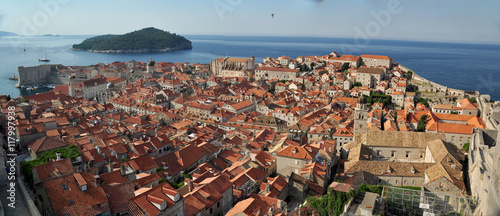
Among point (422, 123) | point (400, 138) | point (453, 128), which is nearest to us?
point (400, 138)

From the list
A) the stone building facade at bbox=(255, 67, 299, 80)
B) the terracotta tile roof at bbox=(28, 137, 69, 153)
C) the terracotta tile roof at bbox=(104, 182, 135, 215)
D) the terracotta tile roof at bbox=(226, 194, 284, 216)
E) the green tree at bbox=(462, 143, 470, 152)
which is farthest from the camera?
the stone building facade at bbox=(255, 67, 299, 80)

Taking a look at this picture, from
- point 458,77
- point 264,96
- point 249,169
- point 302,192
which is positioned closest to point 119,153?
point 249,169

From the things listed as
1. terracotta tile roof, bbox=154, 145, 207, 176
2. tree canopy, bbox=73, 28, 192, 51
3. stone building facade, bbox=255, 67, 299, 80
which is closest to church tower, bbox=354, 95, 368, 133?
terracotta tile roof, bbox=154, 145, 207, 176

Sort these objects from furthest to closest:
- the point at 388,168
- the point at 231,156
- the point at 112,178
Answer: the point at 231,156 → the point at 388,168 → the point at 112,178

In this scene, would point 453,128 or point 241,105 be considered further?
point 241,105

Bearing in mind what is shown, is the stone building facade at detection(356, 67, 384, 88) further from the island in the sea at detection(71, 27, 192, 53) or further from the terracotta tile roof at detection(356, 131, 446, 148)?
the island in the sea at detection(71, 27, 192, 53)

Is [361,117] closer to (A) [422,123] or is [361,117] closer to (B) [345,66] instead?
(A) [422,123]

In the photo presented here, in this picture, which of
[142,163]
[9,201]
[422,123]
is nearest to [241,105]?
[422,123]

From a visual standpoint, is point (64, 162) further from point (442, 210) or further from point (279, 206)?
point (442, 210)
